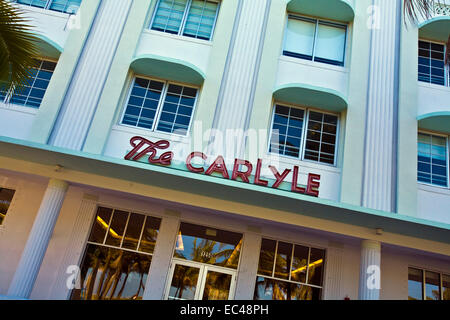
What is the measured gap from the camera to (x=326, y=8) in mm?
12445

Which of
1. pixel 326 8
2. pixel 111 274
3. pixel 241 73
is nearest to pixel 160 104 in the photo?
pixel 241 73

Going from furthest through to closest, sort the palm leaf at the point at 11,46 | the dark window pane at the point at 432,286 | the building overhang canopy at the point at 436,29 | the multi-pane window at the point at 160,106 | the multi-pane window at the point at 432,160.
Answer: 1. the building overhang canopy at the point at 436,29
2. the multi-pane window at the point at 160,106
3. the multi-pane window at the point at 432,160
4. the dark window pane at the point at 432,286
5. the palm leaf at the point at 11,46

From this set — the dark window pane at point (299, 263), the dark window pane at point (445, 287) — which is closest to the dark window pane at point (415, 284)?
the dark window pane at point (445, 287)

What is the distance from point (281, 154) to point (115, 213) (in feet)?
16.6

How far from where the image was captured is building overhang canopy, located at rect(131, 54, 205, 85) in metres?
11.0

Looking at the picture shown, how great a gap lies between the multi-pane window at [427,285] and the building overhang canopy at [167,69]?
27.1ft

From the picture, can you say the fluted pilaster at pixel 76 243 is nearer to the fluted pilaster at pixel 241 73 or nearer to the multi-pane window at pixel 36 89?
the multi-pane window at pixel 36 89

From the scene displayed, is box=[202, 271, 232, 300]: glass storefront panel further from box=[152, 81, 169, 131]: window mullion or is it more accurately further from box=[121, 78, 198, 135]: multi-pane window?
box=[152, 81, 169, 131]: window mullion

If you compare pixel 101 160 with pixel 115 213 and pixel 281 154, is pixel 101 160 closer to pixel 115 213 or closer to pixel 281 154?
pixel 115 213

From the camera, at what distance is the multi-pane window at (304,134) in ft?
36.6

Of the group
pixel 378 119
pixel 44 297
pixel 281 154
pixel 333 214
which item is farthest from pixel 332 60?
pixel 44 297

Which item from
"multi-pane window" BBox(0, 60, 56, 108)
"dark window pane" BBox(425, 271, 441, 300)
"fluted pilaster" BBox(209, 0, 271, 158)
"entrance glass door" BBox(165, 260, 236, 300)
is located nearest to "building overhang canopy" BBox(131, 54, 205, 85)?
"fluted pilaster" BBox(209, 0, 271, 158)

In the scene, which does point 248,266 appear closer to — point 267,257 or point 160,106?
point 267,257

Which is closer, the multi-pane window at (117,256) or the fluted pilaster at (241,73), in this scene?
the multi-pane window at (117,256)
